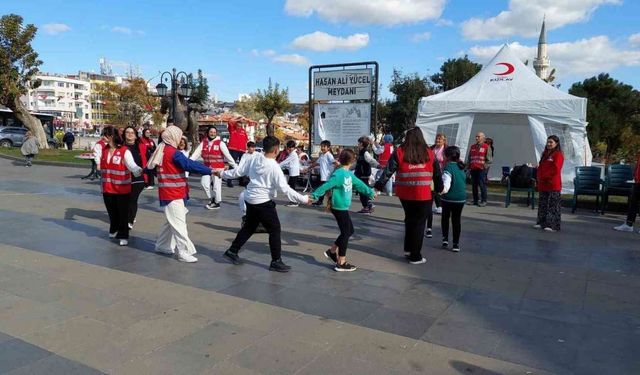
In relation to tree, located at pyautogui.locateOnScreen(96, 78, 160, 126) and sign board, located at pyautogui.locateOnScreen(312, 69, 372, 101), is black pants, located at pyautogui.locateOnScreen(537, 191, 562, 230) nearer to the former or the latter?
sign board, located at pyautogui.locateOnScreen(312, 69, 372, 101)

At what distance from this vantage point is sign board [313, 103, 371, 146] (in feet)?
49.5

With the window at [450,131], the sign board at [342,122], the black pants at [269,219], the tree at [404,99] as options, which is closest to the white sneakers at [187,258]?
the black pants at [269,219]

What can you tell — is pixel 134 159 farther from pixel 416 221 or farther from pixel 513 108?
pixel 513 108

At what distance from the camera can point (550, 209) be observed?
876 centimetres

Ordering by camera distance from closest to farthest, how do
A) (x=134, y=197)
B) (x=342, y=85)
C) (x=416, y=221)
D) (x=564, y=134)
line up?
1. (x=416, y=221)
2. (x=134, y=197)
3. (x=564, y=134)
4. (x=342, y=85)

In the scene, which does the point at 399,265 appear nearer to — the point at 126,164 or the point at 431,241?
the point at 431,241

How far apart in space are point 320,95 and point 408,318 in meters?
12.1

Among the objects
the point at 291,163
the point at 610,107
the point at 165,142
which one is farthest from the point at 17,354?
the point at 610,107

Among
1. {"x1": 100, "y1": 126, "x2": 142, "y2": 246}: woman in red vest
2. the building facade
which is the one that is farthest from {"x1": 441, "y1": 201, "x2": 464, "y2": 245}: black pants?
the building facade

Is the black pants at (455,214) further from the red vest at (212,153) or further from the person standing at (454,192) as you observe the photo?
the red vest at (212,153)

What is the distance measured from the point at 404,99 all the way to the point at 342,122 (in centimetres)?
2527

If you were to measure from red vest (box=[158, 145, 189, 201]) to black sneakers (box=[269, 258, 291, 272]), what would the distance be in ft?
4.96

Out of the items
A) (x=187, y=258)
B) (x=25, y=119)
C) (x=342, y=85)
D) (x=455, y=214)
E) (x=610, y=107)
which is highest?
(x=610, y=107)

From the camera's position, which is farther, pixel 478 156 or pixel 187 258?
pixel 478 156
